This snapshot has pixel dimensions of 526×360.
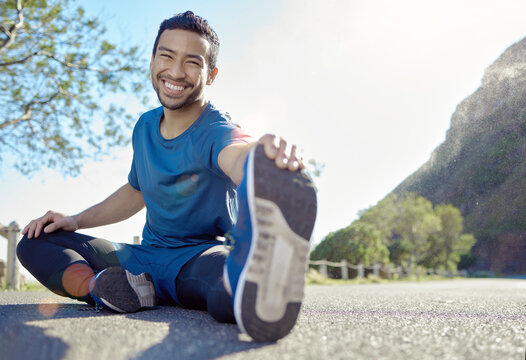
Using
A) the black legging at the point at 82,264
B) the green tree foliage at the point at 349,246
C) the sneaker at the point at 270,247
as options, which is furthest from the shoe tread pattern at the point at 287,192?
the green tree foliage at the point at 349,246

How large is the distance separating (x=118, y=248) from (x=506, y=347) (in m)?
1.45

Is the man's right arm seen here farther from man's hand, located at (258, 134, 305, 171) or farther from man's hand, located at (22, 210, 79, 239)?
man's hand, located at (258, 134, 305, 171)

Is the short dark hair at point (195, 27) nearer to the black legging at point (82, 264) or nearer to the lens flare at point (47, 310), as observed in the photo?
the black legging at point (82, 264)

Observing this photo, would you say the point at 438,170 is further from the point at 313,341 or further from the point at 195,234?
the point at 313,341

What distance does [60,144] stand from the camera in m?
8.16

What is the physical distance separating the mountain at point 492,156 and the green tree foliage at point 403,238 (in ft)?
39.9

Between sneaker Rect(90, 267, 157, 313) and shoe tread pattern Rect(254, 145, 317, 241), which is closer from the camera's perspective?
shoe tread pattern Rect(254, 145, 317, 241)

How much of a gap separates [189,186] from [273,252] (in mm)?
792

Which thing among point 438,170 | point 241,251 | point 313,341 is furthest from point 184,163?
point 438,170

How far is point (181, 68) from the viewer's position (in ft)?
5.21

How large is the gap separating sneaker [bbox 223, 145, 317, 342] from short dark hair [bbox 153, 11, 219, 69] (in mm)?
946

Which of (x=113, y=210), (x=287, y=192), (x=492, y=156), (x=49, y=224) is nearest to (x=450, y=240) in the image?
(x=492, y=156)

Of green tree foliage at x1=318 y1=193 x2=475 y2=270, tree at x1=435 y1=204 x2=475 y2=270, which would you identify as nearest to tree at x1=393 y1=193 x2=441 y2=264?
green tree foliage at x1=318 y1=193 x2=475 y2=270

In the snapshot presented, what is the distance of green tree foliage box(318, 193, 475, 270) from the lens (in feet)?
46.7
